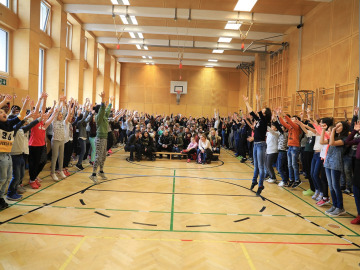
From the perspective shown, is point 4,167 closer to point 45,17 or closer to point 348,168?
point 348,168

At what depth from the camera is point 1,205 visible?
4750mm

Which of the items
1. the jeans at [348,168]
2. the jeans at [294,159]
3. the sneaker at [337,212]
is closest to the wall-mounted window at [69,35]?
the jeans at [294,159]

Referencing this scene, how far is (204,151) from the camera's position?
10.9m

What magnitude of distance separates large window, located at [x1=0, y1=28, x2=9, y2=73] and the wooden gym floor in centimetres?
587

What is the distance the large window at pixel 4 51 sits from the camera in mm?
10188

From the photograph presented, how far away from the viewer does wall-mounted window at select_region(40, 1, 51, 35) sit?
12.5 meters

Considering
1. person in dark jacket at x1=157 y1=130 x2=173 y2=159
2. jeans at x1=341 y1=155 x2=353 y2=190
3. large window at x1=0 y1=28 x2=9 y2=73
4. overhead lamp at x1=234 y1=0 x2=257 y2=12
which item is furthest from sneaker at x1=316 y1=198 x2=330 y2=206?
large window at x1=0 y1=28 x2=9 y2=73

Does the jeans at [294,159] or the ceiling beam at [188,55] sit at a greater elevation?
the ceiling beam at [188,55]

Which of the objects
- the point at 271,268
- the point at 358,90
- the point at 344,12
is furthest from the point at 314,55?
the point at 271,268

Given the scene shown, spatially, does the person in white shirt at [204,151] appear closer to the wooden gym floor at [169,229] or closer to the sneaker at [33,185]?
the wooden gym floor at [169,229]

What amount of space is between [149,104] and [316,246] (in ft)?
76.1

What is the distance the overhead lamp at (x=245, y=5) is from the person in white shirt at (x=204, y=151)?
231 inches

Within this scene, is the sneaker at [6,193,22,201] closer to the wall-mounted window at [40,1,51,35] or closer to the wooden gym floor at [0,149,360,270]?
the wooden gym floor at [0,149,360,270]

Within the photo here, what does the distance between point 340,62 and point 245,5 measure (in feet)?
15.0
